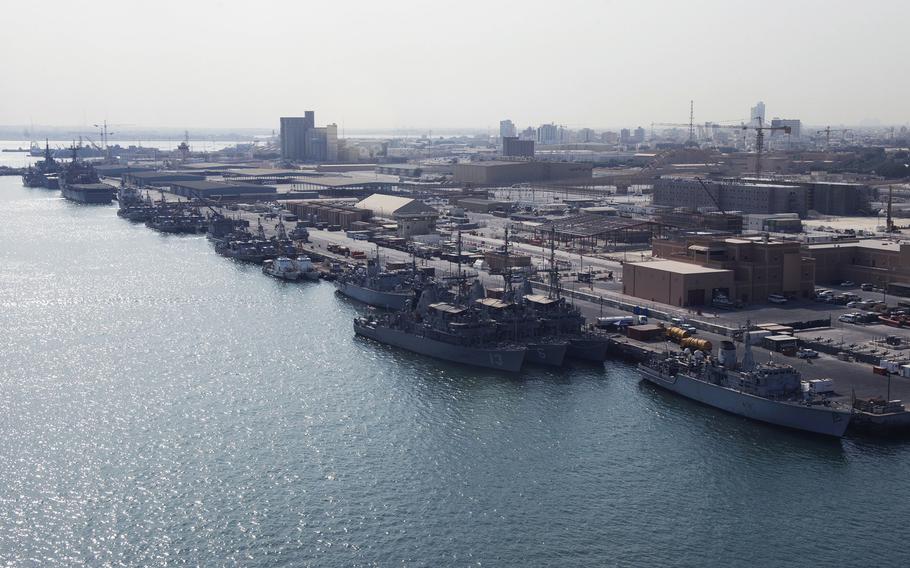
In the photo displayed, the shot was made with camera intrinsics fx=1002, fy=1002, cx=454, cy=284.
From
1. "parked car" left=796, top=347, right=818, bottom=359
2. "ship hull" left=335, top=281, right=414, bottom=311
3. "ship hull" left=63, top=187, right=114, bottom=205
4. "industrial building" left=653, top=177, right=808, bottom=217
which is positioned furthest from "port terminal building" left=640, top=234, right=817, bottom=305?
"ship hull" left=63, top=187, right=114, bottom=205

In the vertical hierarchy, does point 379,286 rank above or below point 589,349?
above

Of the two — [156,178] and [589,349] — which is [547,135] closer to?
[156,178]

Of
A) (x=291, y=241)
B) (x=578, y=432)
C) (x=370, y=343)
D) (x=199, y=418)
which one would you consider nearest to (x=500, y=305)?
(x=370, y=343)

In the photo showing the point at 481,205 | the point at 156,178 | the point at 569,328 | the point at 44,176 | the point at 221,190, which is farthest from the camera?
the point at 44,176

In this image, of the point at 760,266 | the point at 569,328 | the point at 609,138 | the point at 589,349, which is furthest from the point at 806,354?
the point at 609,138

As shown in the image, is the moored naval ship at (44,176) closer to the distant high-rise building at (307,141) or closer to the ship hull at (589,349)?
the distant high-rise building at (307,141)

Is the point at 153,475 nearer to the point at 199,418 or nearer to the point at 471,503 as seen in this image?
the point at 199,418

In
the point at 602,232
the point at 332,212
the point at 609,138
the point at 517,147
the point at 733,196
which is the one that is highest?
the point at 609,138
